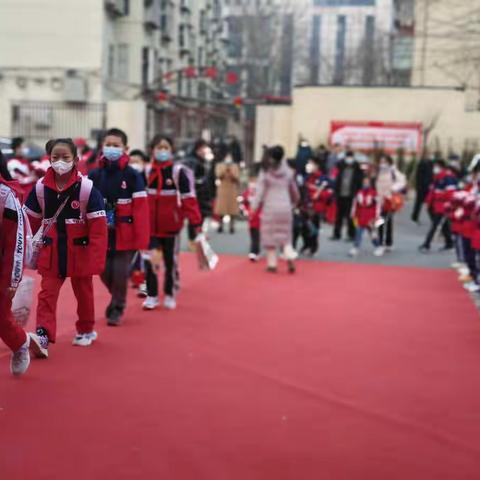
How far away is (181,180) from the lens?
889cm

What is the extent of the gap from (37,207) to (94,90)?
65.3ft

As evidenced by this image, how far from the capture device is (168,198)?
8852 mm

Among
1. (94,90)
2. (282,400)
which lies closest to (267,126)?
(94,90)

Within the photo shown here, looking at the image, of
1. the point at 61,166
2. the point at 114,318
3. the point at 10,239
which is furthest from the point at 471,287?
the point at 10,239

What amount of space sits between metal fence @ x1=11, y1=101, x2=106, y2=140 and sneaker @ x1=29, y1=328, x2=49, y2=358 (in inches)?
655

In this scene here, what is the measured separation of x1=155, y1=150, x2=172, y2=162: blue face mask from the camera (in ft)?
28.8

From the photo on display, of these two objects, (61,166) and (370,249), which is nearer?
(61,166)

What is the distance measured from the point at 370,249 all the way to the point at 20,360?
10.4 meters

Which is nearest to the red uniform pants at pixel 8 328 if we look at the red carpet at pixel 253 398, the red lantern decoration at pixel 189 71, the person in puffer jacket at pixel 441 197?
the red carpet at pixel 253 398

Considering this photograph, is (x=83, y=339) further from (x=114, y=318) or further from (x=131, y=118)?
(x=131, y=118)

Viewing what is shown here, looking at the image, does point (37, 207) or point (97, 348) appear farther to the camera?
point (97, 348)

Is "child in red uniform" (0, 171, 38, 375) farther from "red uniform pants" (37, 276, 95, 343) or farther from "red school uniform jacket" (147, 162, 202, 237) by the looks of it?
"red school uniform jacket" (147, 162, 202, 237)

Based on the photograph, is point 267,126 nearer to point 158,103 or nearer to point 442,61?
point 158,103

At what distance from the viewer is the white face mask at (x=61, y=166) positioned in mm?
6184
